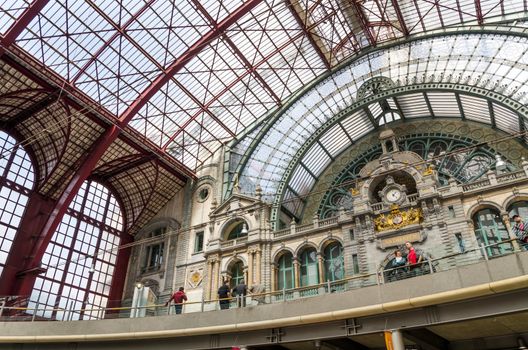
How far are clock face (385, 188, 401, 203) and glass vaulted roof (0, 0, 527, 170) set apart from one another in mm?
12178

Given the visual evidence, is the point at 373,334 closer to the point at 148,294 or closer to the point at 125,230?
the point at 148,294

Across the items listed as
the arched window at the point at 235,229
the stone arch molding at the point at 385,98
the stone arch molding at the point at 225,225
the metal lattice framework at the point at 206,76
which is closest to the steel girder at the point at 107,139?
the metal lattice framework at the point at 206,76

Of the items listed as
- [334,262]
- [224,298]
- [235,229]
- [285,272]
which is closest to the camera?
[224,298]

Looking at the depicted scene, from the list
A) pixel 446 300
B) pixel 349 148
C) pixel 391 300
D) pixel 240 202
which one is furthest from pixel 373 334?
pixel 349 148

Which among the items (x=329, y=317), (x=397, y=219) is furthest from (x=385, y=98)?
(x=329, y=317)

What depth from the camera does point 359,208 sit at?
1361 inches

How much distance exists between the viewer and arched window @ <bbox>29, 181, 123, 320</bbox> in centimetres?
4138

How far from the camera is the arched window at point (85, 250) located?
41.4 m

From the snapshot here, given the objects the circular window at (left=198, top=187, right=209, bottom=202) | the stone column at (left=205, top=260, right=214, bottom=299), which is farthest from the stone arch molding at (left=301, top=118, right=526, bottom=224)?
the circular window at (left=198, top=187, right=209, bottom=202)

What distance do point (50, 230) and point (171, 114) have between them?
52.9 ft

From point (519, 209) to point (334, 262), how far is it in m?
14.1

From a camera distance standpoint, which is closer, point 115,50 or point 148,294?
point 148,294

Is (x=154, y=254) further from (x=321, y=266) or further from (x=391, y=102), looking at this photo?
(x=391, y=102)

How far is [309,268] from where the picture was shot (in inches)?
1416
